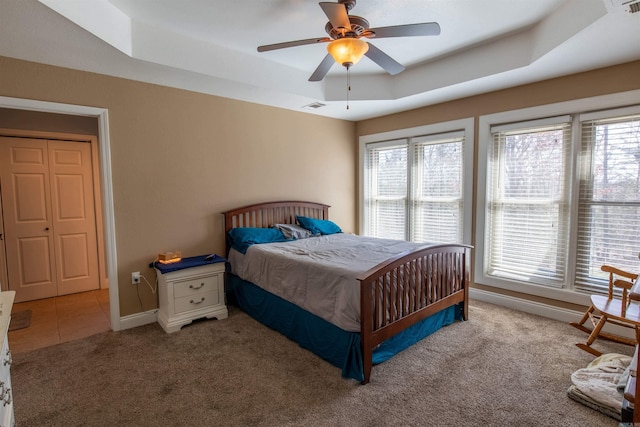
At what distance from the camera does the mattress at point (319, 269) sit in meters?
2.29

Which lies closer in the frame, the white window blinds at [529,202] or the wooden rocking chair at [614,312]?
the wooden rocking chair at [614,312]

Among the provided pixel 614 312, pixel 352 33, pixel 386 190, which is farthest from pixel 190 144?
pixel 614 312

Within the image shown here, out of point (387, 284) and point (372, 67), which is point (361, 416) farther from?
point (372, 67)

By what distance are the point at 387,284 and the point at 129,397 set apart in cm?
191

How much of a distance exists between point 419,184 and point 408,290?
2275mm

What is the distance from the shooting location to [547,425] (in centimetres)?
181

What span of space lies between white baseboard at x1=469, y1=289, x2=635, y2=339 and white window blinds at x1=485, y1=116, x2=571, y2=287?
0.24 m

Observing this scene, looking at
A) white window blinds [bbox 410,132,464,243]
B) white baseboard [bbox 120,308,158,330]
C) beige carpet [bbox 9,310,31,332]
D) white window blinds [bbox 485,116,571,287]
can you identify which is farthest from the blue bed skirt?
beige carpet [bbox 9,310,31,332]

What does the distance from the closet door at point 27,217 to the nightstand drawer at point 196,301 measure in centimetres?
229

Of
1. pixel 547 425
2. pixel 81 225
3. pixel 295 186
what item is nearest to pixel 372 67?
pixel 295 186

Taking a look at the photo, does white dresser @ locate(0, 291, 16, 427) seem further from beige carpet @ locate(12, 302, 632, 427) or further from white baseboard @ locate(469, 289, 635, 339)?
white baseboard @ locate(469, 289, 635, 339)

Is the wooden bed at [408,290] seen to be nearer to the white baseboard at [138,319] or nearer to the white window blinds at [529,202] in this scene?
the white window blinds at [529,202]

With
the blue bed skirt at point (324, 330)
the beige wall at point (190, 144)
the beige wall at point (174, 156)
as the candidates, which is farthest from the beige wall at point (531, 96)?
the beige wall at point (174, 156)

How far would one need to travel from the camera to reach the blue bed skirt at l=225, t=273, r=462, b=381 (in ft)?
7.37
